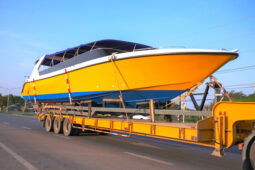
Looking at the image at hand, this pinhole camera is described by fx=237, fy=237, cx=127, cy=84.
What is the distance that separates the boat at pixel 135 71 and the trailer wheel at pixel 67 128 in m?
0.98

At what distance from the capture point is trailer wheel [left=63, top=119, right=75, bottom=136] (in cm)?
977

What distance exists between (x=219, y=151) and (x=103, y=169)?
7.22 ft

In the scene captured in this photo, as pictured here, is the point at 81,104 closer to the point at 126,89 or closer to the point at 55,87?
the point at 55,87

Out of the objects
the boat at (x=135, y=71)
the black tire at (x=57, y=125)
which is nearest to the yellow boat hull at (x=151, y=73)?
the boat at (x=135, y=71)

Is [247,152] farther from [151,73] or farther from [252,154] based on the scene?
[151,73]

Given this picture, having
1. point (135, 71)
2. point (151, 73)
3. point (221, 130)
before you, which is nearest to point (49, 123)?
point (135, 71)

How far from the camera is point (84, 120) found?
28.6ft

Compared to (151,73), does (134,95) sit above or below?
below

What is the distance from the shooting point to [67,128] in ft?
33.0

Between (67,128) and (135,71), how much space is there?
4.54 m

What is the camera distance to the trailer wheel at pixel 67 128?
32.0 ft

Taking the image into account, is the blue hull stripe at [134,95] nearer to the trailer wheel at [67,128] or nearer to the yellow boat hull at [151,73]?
the yellow boat hull at [151,73]

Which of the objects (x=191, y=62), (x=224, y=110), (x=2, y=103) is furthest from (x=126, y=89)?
(x=2, y=103)

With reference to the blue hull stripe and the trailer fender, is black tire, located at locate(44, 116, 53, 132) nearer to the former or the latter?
the blue hull stripe
